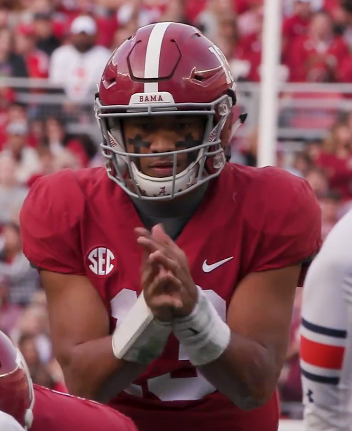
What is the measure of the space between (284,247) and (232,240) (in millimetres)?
107

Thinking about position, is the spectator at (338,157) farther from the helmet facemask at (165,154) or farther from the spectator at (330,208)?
the helmet facemask at (165,154)

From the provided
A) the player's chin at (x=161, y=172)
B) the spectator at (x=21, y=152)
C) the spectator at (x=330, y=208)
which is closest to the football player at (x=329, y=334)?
the player's chin at (x=161, y=172)

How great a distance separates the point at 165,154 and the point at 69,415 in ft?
2.24

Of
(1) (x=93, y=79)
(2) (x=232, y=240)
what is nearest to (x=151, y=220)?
(2) (x=232, y=240)

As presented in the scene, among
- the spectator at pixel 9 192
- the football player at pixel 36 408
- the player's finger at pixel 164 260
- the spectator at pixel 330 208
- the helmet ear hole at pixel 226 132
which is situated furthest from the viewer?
the spectator at pixel 9 192

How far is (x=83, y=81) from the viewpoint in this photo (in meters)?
6.71

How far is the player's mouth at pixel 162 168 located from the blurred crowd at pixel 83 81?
304 cm

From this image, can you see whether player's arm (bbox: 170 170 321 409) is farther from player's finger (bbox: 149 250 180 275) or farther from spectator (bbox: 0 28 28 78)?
spectator (bbox: 0 28 28 78)

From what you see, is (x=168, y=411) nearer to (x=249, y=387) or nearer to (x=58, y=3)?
(x=249, y=387)

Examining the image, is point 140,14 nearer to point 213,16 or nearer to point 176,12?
point 176,12

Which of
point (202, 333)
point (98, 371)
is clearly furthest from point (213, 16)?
point (202, 333)

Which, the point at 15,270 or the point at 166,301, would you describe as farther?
the point at 15,270

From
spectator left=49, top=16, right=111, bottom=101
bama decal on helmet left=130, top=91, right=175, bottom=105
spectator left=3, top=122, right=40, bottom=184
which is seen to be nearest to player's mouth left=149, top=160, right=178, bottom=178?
bama decal on helmet left=130, top=91, right=175, bottom=105

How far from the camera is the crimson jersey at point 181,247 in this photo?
2309mm
